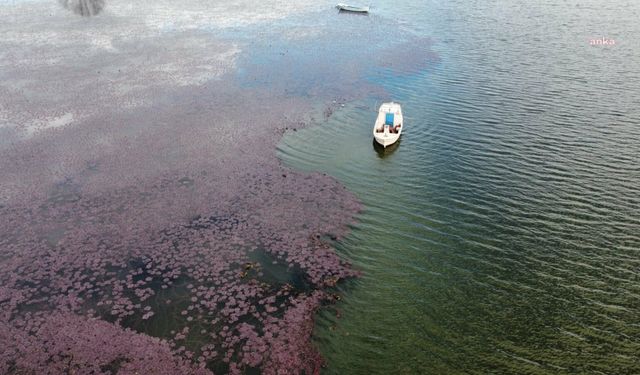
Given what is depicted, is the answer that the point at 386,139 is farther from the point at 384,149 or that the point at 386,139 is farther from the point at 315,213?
the point at 315,213

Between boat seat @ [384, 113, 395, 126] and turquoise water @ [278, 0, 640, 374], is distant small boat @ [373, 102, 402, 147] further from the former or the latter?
turquoise water @ [278, 0, 640, 374]

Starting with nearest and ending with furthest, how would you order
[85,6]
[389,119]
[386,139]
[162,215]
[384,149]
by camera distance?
[162,215]
[386,139]
[384,149]
[389,119]
[85,6]

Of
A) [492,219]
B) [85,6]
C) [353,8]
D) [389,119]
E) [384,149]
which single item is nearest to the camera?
[492,219]

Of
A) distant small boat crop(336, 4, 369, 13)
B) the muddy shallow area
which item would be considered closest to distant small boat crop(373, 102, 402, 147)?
the muddy shallow area

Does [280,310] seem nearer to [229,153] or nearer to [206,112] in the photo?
[229,153]

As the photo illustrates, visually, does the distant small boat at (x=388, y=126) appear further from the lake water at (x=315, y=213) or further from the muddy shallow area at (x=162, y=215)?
the muddy shallow area at (x=162, y=215)

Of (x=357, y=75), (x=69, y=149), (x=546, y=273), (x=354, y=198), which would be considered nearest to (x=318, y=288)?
(x=354, y=198)

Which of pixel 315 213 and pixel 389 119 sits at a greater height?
pixel 389 119

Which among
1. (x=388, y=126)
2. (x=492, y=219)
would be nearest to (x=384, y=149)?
(x=388, y=126)
